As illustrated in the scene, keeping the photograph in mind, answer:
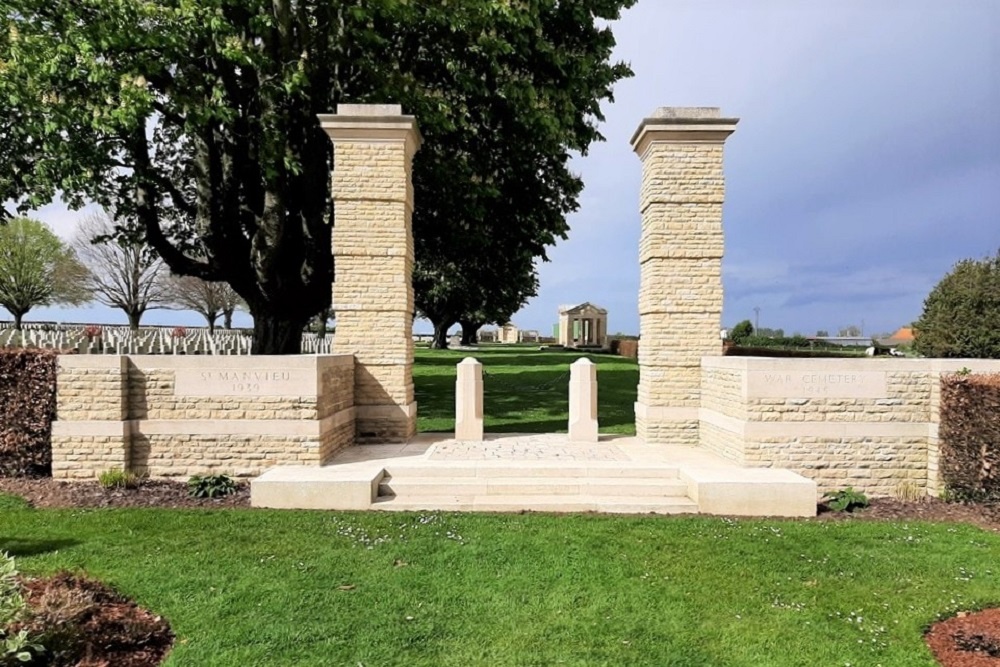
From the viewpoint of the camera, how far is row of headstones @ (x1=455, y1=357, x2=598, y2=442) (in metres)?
9.44

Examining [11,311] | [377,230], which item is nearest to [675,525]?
[377,230]

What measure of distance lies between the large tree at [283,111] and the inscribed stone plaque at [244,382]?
4756 mm

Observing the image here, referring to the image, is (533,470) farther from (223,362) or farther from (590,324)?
(590,324)

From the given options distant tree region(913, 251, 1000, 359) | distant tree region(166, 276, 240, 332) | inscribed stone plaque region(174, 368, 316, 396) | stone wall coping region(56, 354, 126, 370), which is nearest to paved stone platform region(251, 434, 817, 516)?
inscribed stone plaque region(174, 368, 316, 396)

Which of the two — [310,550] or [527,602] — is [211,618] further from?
[527,602]

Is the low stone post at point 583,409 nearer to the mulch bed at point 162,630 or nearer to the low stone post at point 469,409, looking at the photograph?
the low stone post at point 469,409

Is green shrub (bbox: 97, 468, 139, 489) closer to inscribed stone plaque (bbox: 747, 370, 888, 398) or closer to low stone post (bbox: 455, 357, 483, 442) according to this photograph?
low stone post (bbox: 455, 357, 483, 442)

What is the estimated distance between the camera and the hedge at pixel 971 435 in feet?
22.8

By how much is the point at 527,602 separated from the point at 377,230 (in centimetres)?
683

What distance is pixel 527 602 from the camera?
4.43 meters

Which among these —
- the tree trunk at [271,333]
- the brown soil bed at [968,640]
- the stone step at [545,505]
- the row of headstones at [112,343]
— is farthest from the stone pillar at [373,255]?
the row of headstones at [112,343]

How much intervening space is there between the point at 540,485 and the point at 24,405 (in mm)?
7319

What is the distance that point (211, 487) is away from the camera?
7.30m

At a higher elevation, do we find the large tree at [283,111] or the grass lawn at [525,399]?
the large tree at [283,111]
